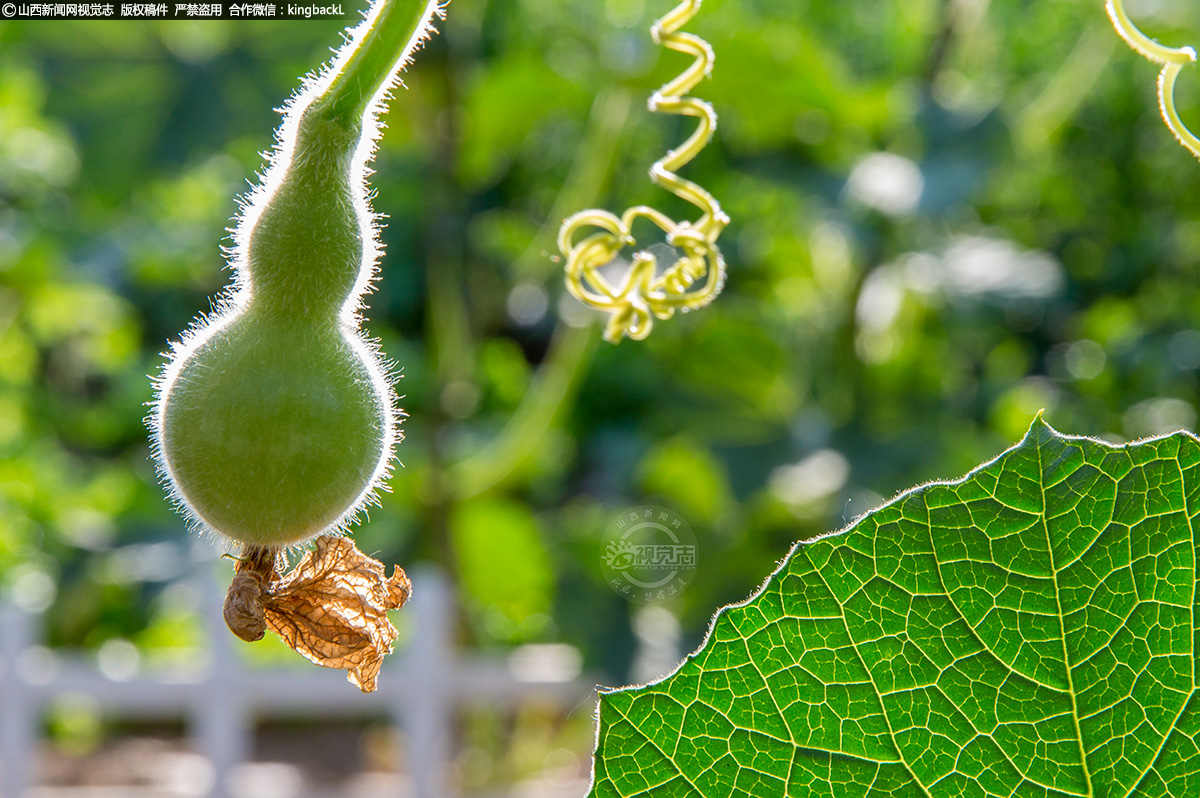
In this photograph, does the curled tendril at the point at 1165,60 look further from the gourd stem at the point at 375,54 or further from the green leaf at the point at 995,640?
the gourd stem at the point at 375,54

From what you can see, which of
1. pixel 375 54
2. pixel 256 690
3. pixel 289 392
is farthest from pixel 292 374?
pixel 256 690

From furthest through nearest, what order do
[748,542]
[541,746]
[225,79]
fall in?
[541,746] < [225,79] < [748,542]

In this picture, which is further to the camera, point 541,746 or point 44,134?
point 44,134

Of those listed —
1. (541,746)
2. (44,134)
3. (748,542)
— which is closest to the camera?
(748,542)

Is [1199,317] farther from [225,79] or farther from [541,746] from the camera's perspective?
[225,79]

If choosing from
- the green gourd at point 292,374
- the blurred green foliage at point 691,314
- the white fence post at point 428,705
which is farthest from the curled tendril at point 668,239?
the white fence post at point 428,705

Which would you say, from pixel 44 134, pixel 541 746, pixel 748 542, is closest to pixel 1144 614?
pixel 748 542
